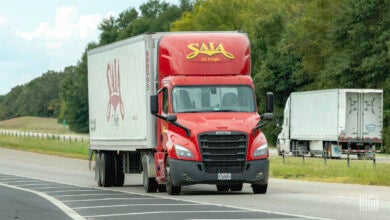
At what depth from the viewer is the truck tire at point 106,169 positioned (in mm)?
33000

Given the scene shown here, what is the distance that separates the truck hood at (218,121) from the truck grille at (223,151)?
0.16 meters

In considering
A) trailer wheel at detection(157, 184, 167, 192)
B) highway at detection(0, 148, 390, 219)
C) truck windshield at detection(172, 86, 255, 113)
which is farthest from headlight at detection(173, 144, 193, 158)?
trailer wheel at detection(157, 184, 167, 192)

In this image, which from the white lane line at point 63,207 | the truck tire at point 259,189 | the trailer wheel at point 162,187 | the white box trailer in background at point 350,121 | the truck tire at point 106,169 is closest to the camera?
the white lane line at point 63,207

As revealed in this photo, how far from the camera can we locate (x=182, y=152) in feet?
85.1

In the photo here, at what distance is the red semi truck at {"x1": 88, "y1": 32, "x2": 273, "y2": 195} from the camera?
85.3 ft

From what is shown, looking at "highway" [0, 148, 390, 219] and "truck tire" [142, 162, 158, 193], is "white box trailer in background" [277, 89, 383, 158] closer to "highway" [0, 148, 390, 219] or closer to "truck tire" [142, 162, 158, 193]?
"highway" [0, 148, 390, 219]

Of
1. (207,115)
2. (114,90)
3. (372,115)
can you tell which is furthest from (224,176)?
(372,115)

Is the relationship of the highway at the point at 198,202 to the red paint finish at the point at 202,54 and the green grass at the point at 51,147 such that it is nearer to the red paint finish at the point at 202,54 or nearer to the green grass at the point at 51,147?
the red paint finish at the point at 202,54

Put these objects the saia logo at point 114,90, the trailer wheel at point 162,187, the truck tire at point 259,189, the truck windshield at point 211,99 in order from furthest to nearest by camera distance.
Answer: the saia logo at point 114,90, the trailer wheel at point 162,187, the truck tire at point 259,189, the truck windshield at point 211,99

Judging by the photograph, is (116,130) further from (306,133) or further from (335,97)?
(306,133)

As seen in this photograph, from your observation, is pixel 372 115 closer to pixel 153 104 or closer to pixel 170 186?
pixel 170 186

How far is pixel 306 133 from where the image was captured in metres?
60.3

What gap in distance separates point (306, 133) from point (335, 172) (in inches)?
900

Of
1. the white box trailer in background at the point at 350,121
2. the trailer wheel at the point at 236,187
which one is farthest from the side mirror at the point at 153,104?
the white box trailer in background at the point at 350,121
